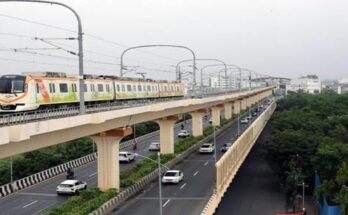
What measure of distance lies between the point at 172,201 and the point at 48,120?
14.2 m

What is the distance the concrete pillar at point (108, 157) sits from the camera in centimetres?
3872

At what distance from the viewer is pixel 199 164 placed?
52.9 metres

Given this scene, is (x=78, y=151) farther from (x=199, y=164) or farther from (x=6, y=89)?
(x=6, y=89)

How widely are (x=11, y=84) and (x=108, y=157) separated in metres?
13.7

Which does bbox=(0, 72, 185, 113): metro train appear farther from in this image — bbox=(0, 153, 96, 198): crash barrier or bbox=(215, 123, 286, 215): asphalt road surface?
bbox=(215, 123, 286, 215): asphalt road surface

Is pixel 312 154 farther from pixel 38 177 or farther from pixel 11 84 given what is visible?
pixel 11 84

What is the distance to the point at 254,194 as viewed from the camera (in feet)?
149

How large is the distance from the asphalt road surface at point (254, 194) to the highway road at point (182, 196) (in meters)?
2.32

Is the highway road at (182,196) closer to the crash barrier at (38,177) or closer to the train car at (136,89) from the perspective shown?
the train car at (136,89)

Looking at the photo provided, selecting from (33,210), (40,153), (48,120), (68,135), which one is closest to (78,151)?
(40,153)

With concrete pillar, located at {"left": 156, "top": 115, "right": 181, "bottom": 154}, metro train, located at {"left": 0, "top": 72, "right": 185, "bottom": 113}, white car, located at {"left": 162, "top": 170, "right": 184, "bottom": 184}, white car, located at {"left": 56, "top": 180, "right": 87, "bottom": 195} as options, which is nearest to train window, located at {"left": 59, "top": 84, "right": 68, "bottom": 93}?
metro train, located at {"left": 0, "top": 72, "right": 185, "bottom": 113}

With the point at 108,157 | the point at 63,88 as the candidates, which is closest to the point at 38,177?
the point at 108,157

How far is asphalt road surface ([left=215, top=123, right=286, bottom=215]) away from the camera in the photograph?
1575 inches

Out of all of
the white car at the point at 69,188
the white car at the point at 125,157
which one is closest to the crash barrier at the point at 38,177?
the white car at the point at 125,157
